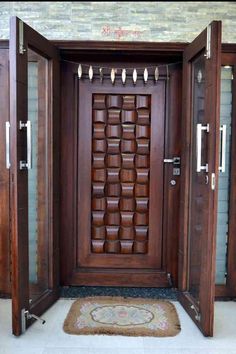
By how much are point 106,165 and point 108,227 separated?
54 centimetres

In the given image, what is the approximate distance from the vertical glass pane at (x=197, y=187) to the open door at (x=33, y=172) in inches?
41.6

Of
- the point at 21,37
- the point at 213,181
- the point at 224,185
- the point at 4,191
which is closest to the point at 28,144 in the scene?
the point at 21,37

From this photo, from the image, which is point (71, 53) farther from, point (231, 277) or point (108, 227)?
point (231, 277)

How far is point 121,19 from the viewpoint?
293 cm

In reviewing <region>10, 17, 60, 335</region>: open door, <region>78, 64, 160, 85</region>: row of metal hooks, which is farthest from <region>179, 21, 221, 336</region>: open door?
<region>10, 17, 60, 335</region>: open door

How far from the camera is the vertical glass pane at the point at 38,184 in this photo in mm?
2691

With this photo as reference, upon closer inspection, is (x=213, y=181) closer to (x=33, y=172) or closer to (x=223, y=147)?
(x=223, y=147)

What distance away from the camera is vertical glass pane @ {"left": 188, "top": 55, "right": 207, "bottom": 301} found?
246 cm

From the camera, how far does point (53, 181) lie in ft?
9.29

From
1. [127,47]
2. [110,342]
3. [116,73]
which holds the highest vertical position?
[127,47]

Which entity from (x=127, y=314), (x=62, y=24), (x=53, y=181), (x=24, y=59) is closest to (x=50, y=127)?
(x=53, y=181)

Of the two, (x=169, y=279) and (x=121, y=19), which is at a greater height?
(x=121, y=19)

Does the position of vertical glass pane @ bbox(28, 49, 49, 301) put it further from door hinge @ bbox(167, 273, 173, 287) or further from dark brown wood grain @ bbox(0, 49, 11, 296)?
door hinge @ bbox(167, 273, 173, 287)

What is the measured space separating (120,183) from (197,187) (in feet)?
2.49
